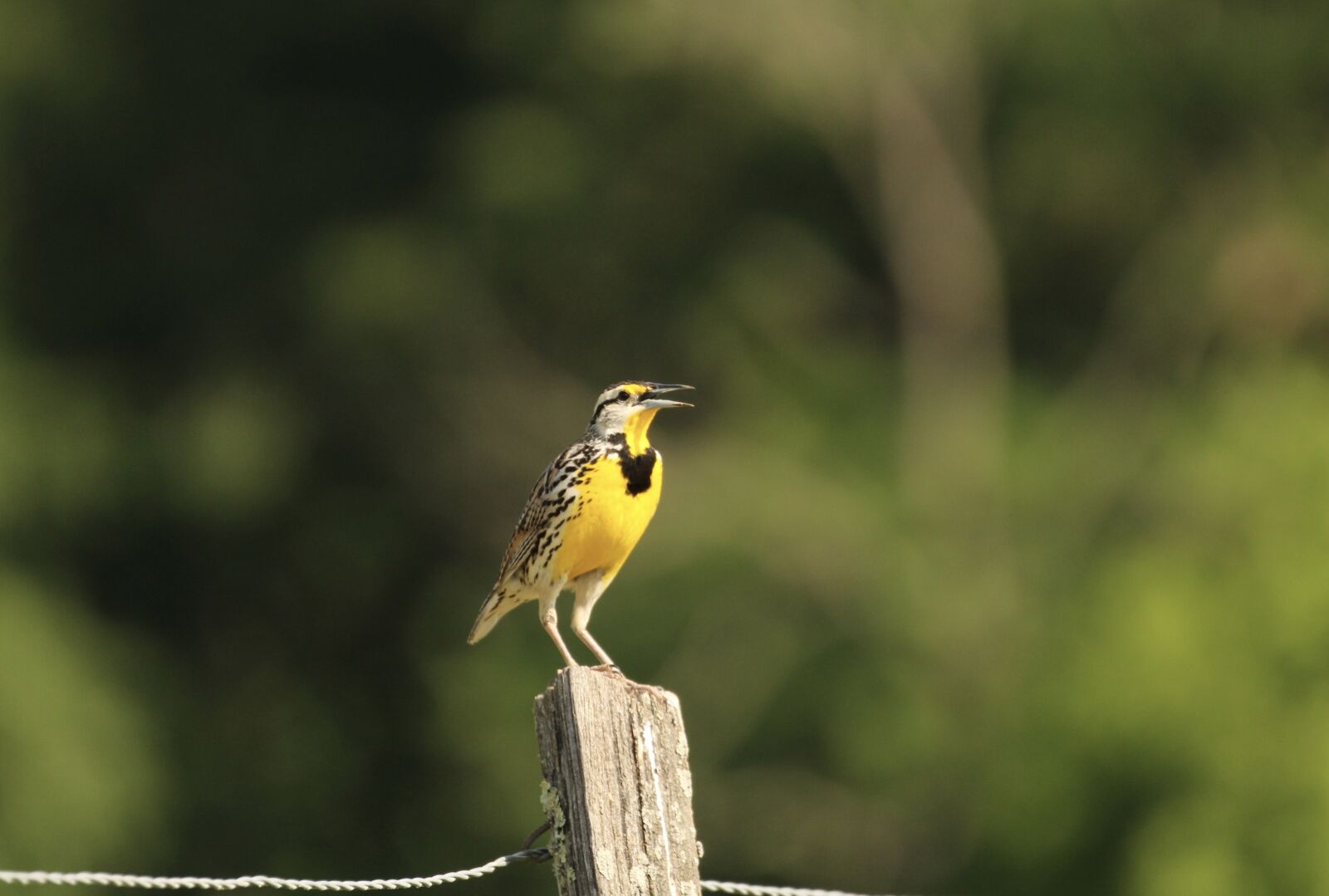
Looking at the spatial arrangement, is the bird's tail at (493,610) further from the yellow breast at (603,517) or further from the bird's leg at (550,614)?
the yellow breast at (603,517)

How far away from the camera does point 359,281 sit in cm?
2180

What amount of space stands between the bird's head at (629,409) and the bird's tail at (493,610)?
23.4 inches

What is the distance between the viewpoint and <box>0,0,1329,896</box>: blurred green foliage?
669 inches

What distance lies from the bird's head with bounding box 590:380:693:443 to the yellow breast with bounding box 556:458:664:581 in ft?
0.47

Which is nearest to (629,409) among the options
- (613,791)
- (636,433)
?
(636,433)

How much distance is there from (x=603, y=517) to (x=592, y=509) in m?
0.04

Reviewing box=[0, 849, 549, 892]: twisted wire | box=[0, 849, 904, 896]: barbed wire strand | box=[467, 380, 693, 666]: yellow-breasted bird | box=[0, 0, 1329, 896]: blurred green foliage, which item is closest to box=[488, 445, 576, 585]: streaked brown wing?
box=[467, 380, 693, 666]: yellow-breasted bird

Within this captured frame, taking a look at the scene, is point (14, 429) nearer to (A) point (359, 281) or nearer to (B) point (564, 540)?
(A) point (359, 281)

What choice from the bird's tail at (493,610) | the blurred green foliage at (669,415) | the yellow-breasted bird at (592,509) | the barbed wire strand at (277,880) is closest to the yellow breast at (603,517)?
the yellow-breasted bird at (592,509)

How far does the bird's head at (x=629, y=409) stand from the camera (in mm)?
6957

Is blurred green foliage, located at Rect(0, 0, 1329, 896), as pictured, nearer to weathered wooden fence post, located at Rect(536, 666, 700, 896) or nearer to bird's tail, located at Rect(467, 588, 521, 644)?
bird's tail, located at Rect(467, 588, 521, 644)

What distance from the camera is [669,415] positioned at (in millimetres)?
20031

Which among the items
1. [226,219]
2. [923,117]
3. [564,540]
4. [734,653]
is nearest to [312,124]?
[226,219]

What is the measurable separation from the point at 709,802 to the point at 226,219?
829 centimetres
